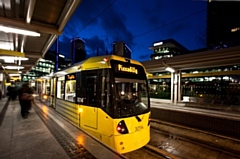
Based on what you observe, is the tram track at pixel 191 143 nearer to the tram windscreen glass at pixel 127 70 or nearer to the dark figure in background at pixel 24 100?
the tram windscreen glass at pixel 127 70

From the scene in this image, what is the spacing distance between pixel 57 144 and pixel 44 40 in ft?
18.1

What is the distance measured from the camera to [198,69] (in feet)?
34.5

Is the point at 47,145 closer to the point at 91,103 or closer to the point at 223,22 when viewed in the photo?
the point at 91,103

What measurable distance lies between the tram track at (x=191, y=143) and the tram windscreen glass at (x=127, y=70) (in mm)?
2848

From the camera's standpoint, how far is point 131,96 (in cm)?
467

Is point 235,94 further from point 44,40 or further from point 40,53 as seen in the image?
point 40,53

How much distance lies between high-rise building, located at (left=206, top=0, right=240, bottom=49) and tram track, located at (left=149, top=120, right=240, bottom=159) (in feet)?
125

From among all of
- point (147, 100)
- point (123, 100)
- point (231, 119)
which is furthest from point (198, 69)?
point (123, 100)

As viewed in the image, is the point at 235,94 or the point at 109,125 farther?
the point at 235,94

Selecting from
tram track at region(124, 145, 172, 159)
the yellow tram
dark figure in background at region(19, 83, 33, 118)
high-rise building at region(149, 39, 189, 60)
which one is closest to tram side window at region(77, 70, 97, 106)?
the yellow tram

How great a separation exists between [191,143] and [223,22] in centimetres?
5122

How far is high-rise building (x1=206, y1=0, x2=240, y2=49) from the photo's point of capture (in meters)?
38.6

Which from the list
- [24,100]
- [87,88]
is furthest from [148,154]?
[24,100]

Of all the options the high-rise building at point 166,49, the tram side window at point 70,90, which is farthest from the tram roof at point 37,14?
the high-rise building at point 166,49
